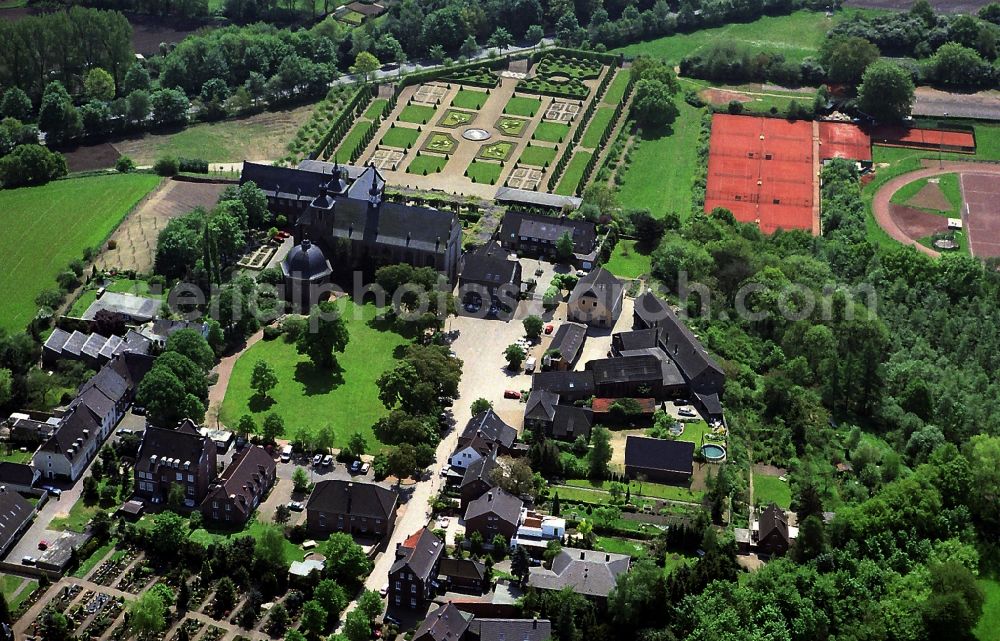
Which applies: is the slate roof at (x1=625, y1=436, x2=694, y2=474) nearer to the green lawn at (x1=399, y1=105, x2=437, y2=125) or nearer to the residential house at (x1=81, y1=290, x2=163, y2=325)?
the residential house at (x1=81, y1=290, x2=163, y2=325)

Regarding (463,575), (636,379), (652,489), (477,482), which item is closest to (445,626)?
(463,575)

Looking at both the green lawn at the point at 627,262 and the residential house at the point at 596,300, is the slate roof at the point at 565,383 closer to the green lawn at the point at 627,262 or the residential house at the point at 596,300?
the residential house at the point at 596,300

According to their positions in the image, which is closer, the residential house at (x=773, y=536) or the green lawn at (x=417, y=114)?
the residential house at (x=773, y=536)

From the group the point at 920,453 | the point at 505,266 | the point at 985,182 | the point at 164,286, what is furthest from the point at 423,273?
the point at 985,182

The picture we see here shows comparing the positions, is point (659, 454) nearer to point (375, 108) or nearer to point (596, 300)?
point (596, 300)

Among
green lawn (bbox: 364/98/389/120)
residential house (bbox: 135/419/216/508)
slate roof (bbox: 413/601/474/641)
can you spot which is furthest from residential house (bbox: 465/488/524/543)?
green lawn (bbox: 364/98/389/120)

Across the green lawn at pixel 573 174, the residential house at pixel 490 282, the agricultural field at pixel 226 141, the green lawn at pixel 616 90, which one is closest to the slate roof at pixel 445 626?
the residential house at pixel 490 282

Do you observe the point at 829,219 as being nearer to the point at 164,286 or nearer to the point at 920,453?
the point at 920,453

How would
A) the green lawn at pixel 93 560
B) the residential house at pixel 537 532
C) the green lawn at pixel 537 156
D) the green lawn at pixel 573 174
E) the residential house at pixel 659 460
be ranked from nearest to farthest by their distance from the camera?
1. the green lawn at pixel 93 560
2. the residential house at pixel 537 532
3. the residential house at pixel 659 460
4. the green lawn at pixel 573 174
5. the green lawn at pixel 537 156
